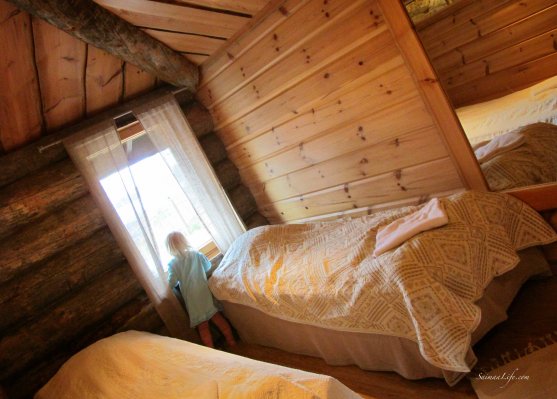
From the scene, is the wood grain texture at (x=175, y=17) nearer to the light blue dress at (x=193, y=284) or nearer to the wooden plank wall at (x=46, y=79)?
the wooden plank wall at (x=46, y=79)

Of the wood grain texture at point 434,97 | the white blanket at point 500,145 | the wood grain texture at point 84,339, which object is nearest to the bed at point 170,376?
the wood grain texture at point 84,339

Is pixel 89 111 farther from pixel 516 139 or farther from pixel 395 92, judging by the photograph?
pixel 516 139

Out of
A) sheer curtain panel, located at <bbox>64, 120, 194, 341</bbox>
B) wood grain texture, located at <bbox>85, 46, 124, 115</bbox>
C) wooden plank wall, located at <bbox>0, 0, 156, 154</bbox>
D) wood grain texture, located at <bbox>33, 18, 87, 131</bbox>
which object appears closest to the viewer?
wooden plank wall, located at <bbox>0, 0, 156, 154</bbox>

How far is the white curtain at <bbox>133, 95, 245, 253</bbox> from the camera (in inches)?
119

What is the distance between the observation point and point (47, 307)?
246 cm

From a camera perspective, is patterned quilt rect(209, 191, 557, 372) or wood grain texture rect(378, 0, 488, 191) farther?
wood grain texture rect(378, 0, 488, 191)

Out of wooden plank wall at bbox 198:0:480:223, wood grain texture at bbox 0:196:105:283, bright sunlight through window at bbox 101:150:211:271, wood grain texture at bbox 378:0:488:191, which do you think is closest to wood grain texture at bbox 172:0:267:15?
wooden plank wall at bbox 198:0:480:223

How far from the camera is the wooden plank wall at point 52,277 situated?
2318 millimetres

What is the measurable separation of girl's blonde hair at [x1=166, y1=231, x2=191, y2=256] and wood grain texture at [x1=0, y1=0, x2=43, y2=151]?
4.30ft

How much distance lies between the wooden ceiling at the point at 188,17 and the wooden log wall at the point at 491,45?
1.59 m

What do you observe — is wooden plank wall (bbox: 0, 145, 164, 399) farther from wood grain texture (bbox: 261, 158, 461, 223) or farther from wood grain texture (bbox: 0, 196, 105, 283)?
wood grain texture (bbox: 261, 158, 461, 223)

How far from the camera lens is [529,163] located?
1.91 m

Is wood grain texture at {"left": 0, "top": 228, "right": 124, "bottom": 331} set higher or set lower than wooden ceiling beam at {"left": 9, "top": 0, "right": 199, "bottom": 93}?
lower

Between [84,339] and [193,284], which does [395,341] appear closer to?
[193,284]
